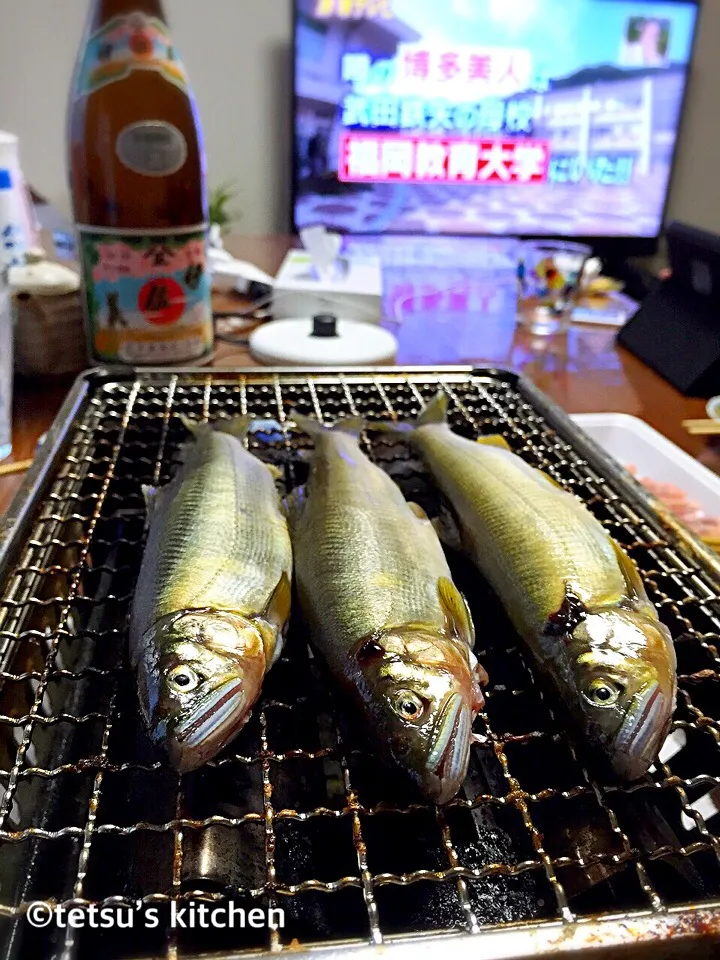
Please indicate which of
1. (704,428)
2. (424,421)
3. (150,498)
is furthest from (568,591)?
(704,428)

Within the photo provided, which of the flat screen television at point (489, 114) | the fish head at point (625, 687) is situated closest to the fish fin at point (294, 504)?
the fish head at point (625, 687)

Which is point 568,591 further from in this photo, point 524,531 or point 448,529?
point 448,529

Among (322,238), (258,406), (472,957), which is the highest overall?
(322,238)

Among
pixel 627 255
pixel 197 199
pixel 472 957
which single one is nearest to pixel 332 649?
pixel 472 957

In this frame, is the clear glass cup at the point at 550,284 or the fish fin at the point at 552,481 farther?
the clear glass cup at the point at 550,284

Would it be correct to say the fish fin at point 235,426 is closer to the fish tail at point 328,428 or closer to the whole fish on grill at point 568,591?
the fish tail at point 328,428

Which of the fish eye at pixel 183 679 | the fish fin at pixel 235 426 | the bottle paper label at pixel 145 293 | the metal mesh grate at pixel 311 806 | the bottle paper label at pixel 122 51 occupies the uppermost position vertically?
the bottle paper label at pixel 122 51

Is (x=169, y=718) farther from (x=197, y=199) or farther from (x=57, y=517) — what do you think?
(x=197, y=199)

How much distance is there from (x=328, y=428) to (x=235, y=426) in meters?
0.16

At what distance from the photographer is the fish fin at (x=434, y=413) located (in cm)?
127

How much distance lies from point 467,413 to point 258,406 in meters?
0.41

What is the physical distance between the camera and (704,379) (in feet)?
5.57

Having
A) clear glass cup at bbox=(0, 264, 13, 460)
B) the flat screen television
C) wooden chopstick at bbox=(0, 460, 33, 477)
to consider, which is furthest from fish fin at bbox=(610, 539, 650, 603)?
the flat screen television

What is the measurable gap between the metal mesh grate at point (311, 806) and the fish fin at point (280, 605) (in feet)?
A: 0.20
